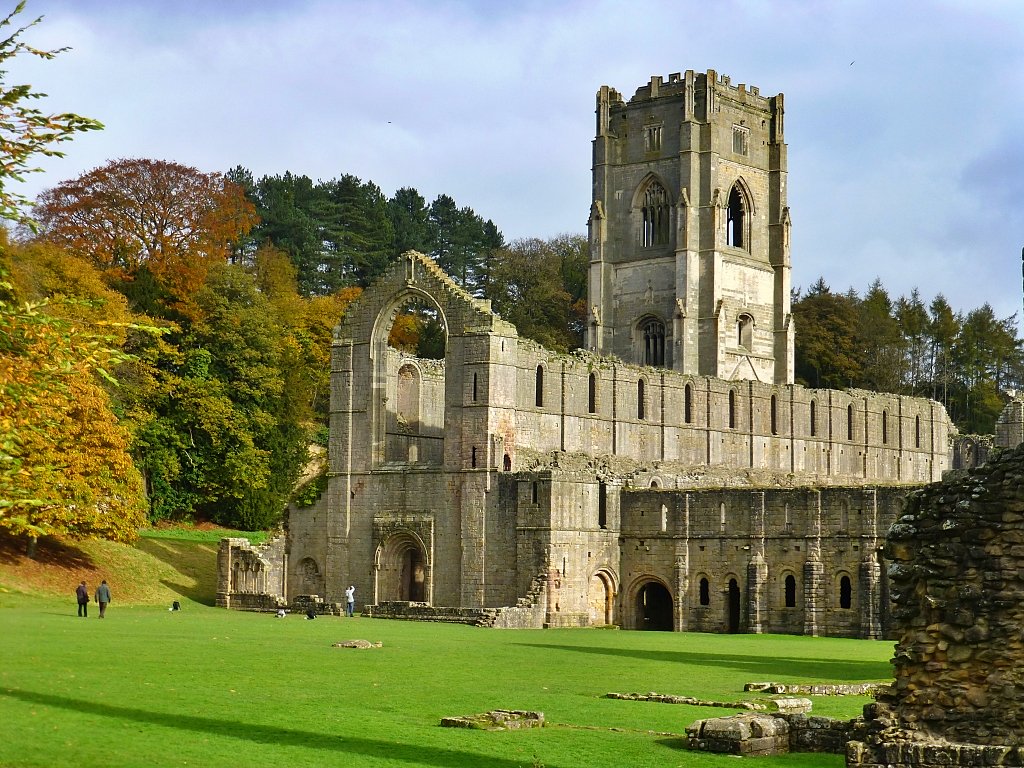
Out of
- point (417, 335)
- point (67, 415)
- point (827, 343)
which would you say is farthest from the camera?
point (827, 343)

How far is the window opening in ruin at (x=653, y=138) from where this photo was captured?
8838 centimetres

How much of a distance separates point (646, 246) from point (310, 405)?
61.2 ft

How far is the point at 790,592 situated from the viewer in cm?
5878

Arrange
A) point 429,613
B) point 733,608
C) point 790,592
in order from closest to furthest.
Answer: point 790,592 → point 429,613 → point 733,608

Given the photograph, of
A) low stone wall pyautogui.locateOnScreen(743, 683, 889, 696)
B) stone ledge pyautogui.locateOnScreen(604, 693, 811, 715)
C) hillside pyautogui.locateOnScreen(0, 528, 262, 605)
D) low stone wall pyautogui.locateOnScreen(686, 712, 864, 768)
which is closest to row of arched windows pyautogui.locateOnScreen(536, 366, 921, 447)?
hillside pyautogui.locateOnScreen(0, 528, 262, 605)

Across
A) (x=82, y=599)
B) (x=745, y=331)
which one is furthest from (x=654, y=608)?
(x=745, y=331)

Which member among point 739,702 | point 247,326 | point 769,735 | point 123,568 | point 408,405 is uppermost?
point 247,326

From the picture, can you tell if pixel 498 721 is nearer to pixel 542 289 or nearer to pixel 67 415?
pixel 67 415

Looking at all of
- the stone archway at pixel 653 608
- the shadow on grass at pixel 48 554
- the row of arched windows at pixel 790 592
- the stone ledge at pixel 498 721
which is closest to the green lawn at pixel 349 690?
the stone ledge at pixel 498 721

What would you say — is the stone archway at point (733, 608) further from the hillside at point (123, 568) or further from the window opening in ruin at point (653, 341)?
the window opening in ruin at point (653, 341)

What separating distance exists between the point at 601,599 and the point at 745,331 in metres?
28.7

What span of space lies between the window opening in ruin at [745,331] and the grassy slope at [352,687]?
113 feet

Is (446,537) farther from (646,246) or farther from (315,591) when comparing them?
(646,246)

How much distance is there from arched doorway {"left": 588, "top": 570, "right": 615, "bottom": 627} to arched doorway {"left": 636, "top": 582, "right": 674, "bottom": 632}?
1115mm
